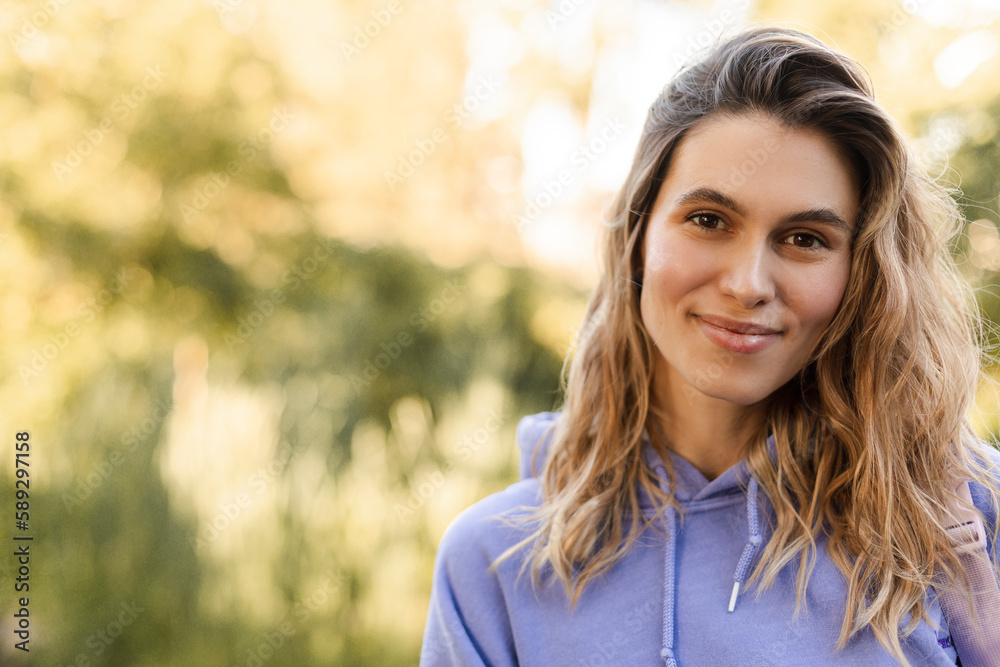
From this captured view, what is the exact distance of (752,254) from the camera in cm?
132

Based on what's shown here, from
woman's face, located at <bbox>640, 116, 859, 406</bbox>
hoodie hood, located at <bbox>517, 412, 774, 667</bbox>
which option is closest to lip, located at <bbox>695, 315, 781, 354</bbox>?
woman's face, located at <bbox>640, 116, 859, 406</bbox>

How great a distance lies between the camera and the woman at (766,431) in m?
1.32

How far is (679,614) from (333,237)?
13.8 feet

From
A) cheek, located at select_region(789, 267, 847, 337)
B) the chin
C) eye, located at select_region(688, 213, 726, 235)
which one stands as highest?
eye, located at select_region(688, 213, 726, 235)

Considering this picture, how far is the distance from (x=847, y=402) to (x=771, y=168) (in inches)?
19.9

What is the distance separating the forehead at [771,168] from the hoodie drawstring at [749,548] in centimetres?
57

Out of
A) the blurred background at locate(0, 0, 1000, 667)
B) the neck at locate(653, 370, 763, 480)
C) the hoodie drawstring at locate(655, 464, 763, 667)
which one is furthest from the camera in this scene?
the blurred background at locate(0, 0, 1000, 667)

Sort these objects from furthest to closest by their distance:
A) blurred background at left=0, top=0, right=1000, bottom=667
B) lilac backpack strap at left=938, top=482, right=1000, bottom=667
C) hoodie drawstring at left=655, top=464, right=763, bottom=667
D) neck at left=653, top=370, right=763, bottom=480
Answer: blurred background at left=0, top=0, right=1000, bottom=667 → neck at left=653, top=370, right=763, bottom=480 → hoodie drawstring at left=655, top=464, right=763, bottom=667 → lilac backpack strap at left=938, top=482, right=1000, bottom=667

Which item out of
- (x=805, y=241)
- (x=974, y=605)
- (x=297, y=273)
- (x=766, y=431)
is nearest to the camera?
(x=974, y=605)

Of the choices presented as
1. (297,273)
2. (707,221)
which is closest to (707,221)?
(707,221)

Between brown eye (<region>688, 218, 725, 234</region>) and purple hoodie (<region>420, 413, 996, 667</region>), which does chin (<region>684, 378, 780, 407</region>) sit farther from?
brown eye (<region>688, 218, 725, 234</region>)

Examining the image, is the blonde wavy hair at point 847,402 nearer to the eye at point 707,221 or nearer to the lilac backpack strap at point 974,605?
the lilac backpack strap at point 974,605

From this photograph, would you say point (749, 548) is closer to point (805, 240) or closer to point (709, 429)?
point (709, 429)

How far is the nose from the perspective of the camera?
1.30 metres
